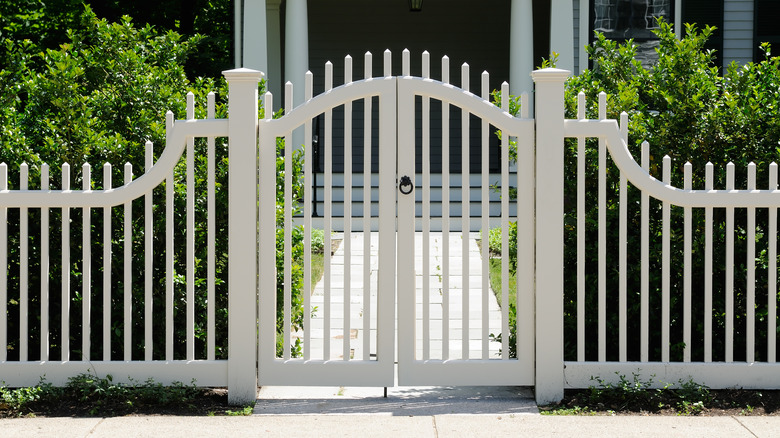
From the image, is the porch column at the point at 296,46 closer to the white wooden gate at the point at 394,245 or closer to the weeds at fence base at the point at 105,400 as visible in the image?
the white wooden gate at the point at 394,245

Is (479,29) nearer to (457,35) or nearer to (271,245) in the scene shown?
(457,35)

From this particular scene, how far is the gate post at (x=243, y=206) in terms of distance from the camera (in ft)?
16.7

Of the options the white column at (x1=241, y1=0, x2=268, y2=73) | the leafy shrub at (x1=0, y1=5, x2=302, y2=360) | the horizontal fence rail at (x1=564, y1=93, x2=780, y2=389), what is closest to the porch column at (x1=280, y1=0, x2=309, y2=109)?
the white column at (x1=241, y1=0, x2=268, y2=73)

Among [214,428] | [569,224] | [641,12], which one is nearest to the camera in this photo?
[214,428]

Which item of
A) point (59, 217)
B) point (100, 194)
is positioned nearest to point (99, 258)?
point (59, 217)

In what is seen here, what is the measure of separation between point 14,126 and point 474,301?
3947 millimetres

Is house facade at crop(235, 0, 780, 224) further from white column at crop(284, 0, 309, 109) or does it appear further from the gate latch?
the gate latch

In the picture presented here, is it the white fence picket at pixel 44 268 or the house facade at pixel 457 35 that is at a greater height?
the house facade at pixel 457 35

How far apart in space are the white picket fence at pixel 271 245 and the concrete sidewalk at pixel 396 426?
0.38m

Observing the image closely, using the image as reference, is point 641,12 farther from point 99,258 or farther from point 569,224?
point 99,258

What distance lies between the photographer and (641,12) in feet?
40.3

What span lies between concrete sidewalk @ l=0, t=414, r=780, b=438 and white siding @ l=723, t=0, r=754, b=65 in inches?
350

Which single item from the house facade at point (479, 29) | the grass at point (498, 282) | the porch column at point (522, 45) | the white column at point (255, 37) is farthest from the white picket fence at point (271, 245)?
the white column at point (255, 37)

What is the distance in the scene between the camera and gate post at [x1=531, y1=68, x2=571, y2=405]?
5.10 m
